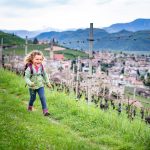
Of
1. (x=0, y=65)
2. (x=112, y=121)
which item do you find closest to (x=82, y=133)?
(x=112, y=121)

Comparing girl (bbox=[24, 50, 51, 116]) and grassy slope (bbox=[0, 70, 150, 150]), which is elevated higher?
girl (bbox=[24, 50, 51, 116])

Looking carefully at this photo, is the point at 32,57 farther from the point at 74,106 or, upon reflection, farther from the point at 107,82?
the point at 107,82

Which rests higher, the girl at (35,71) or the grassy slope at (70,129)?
the girl at (35,71)

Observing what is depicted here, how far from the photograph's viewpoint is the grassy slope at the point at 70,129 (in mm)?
7551

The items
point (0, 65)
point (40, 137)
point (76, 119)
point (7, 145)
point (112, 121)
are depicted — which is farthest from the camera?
point (0, 65)

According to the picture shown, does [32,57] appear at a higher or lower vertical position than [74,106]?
higher

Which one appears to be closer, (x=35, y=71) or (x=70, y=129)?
(x=70, y=129)

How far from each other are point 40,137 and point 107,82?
6.93 metres

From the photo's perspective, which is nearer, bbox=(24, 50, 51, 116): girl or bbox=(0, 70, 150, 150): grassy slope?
bbox=(0, 70, 150, 150): grassy slope

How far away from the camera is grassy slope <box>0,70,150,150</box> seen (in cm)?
755

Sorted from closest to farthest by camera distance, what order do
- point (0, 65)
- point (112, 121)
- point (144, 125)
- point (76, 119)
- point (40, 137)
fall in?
point (40, 137) < point (144, 125) < point (112, 121) < point (76, 119) < point (0, 65)

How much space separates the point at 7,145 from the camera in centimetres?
689

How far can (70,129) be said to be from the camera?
9.58 meters

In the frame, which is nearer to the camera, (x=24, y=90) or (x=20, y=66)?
(x=24, y=90)
